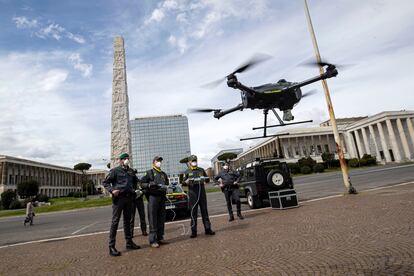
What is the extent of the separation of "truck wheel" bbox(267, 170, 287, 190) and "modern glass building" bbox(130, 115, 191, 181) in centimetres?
13149

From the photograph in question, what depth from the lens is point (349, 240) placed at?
4.97 meters

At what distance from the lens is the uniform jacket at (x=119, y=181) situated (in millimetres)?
6059

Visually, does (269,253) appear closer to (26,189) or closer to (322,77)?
(322,77)

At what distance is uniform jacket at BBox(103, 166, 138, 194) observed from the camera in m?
6.06

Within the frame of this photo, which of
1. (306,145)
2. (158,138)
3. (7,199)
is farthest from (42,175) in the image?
(306,145)

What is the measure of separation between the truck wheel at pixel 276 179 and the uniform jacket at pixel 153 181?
6.44 meters

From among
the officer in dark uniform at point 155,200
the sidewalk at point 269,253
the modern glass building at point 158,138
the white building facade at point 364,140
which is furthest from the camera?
the modern glass building at point 158,138

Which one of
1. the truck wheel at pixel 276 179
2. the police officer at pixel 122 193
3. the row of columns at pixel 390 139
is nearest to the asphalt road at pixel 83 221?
the truck wheel at pixel 276 179

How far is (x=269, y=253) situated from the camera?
4.68 m

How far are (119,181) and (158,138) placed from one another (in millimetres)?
139154

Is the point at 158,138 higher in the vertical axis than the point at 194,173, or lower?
higher

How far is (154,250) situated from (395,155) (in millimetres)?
83501

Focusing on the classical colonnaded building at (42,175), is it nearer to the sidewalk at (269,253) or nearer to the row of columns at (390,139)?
the sidewalk at (269,253)

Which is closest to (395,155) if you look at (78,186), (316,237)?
(316,237)
